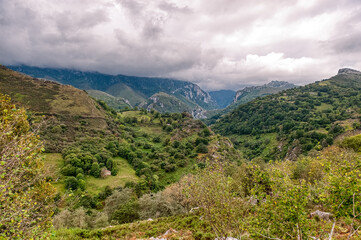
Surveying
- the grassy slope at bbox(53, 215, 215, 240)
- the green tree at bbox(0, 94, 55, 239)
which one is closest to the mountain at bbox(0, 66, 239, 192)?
the grassy slope at bbox(53, 215, 215, 240)

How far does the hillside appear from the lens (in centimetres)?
7231

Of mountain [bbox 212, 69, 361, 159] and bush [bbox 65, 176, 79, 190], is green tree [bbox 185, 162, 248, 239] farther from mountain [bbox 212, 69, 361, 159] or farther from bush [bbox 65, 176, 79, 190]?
mountain [bbox 212, 69, 361, 159]

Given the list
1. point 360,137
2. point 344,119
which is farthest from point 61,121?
point 344,119

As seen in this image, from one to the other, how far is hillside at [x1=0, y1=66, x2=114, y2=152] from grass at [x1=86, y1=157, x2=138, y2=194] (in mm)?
22018

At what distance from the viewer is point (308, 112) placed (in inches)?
5965

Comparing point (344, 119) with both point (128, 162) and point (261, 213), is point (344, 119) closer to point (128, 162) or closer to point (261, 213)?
point (128, 162)

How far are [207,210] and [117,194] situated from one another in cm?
4037

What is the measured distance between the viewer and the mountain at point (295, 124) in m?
101

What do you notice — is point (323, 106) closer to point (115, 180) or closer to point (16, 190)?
point (115, 180)

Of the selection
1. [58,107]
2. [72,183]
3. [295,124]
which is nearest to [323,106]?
[295,124]

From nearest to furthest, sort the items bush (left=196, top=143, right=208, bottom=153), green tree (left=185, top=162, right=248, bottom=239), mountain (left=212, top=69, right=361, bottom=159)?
green tree (left=185, top=162, right=248, bottom=239) → bush (left=196, top=143, right=208, bottom=153) → mountain (left=212, top=69, right=361, bottom=159)

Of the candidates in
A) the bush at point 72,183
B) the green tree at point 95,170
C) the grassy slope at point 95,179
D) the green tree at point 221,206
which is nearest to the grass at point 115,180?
the grassy slope at point 95,179

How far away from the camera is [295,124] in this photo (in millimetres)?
133250

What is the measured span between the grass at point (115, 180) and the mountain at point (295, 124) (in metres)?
85.2
